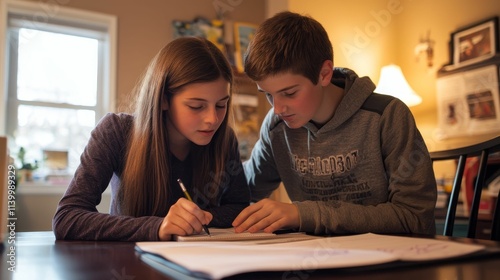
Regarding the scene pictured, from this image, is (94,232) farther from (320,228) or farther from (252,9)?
(252,9)

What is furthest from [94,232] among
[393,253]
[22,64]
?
[22,64]

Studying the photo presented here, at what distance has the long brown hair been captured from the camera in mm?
1051

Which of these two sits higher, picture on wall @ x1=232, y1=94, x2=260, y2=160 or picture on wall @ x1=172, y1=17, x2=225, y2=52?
picture on wall @ x1=172, y1=17, x2=225, y2=52

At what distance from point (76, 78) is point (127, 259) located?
2804mm

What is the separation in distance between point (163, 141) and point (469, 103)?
256 centimetres

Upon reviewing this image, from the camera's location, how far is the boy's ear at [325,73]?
3.78ft

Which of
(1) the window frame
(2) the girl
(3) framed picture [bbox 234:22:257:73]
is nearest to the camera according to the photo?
(2) the girl

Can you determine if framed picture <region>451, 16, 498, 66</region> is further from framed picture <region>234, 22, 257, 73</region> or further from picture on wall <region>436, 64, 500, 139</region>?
framed picture <region>234, 22, 257, 73</region>

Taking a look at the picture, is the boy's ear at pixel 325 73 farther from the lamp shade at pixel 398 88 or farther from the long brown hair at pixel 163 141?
the lamp shade at pixel 398 88

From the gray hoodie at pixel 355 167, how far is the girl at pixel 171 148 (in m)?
0.15

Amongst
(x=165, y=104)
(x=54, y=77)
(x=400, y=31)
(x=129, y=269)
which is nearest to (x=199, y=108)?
(x=165, y=104)

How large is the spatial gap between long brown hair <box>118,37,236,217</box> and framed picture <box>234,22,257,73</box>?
7.37 ft

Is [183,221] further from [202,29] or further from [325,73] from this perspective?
[202,29]

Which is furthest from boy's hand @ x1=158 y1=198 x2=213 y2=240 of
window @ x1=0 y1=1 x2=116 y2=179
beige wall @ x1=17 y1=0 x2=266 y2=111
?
beige wall @ x1=17 y1=0 x2=266 y2=111
